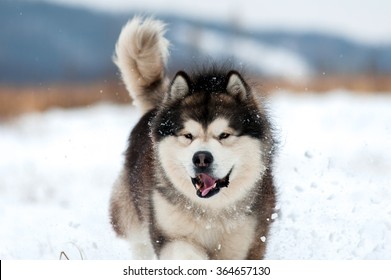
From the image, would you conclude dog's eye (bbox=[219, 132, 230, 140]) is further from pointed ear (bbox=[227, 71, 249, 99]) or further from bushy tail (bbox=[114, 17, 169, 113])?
bushy tail (bbox=[114, 17, 169, 113])

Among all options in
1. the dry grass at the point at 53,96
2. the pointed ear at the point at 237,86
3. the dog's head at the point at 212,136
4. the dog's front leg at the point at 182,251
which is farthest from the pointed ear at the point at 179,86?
the dry grass at the point at 53,96

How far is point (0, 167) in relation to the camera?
11.1 metres

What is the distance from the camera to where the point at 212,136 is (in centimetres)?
417

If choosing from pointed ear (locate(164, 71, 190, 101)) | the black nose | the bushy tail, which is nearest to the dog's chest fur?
the black nose

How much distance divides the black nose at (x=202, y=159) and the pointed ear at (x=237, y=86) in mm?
681

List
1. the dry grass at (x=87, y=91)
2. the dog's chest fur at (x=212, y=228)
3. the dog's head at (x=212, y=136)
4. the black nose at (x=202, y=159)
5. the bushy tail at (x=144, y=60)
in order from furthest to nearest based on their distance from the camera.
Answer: the dry grass at (x=87, y=91) → the bushy tail at (x=144, y=60) → the dog's chest fur at (x=212, y=228) → the dog's head at (x=212, y=136) → the black nose at (x=202, y=159)

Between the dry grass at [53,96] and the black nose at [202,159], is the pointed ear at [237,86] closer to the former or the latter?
the black nose at [202,159]

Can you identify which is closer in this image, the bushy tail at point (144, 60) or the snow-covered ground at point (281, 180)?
the snow-covered ground at point (281, 180)

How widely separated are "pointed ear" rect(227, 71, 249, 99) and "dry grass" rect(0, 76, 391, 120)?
11.0 metres

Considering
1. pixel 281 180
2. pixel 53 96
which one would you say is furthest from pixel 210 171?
pixel 53 96

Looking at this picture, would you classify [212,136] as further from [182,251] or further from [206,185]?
[182,251]

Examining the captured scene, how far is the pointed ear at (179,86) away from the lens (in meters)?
4.55

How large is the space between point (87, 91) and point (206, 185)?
13774 mm

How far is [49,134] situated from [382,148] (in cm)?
758
